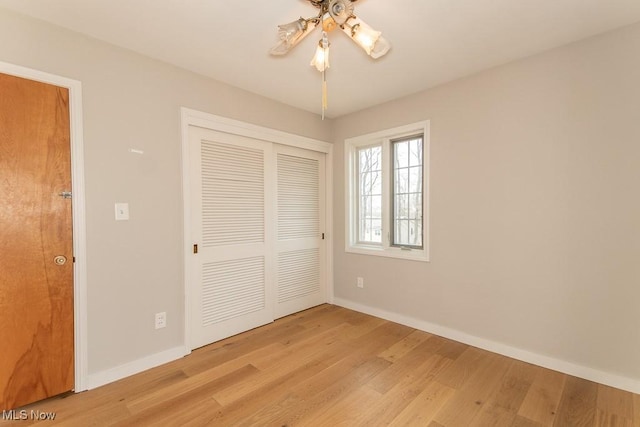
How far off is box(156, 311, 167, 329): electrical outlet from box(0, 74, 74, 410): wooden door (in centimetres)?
54

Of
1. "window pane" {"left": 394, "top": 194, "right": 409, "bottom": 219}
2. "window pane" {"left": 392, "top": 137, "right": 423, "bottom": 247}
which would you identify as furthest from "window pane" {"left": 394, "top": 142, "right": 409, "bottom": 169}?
"window pane" {"left": 394, "top": 194, "right": 409, "bottom": 219}

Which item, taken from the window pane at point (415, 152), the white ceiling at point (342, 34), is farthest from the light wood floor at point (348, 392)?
the white ceiling at point (342, 34)

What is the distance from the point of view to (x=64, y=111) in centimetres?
194

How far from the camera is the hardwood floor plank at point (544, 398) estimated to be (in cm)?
174

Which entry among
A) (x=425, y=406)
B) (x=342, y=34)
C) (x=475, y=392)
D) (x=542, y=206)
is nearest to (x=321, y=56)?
(x=342, y=34)

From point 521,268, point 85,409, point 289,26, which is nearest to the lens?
point 289,26

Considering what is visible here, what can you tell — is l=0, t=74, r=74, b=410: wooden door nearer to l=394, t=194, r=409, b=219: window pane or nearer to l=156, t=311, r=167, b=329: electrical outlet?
l=156, t=311, r=167, b=329: electrical outlet

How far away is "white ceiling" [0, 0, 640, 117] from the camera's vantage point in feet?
5.73

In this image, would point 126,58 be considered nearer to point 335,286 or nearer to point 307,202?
point 307,202

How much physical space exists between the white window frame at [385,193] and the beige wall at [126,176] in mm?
1842

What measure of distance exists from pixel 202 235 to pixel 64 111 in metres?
1.32

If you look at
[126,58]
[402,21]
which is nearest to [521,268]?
[402,21]

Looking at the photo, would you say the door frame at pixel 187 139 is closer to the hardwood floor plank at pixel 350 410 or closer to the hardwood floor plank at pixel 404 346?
the hardwood floor plank at pixel 350 410

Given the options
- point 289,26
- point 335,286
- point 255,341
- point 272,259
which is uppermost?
point 289,26
